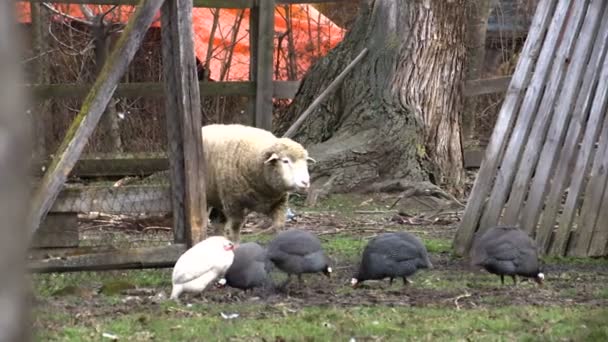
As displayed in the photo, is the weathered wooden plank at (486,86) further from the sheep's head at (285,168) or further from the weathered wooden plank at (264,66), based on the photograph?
the sheep's head at (285,168)

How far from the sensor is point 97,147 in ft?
26.6

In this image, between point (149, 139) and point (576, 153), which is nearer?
point (576, 153)

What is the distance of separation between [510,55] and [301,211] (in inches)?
348

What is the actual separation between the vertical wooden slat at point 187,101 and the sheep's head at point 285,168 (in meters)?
2.23

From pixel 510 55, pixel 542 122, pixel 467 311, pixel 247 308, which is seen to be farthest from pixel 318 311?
pixel 510 55

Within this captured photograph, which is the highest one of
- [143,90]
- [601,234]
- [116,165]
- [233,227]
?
[143,90]

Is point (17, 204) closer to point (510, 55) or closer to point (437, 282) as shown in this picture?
point (437, 282)

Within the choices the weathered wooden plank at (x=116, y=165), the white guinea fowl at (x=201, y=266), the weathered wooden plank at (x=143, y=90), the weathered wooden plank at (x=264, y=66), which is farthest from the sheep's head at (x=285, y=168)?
the weathered wooden plank at (x=264, y=66)

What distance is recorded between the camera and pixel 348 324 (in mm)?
4613

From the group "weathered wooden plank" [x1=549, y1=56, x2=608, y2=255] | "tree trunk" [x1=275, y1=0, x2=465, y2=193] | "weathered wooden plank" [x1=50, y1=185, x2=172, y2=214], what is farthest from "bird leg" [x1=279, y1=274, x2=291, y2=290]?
"tree trunk" [x1=275, y1=0, x2=465, y2=193]

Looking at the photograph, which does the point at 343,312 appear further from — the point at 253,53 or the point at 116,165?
the point at 253,53

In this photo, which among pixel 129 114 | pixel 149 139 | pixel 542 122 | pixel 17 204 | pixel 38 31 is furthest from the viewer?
pixel 38 31

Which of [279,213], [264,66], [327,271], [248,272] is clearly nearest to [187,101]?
[248,272]

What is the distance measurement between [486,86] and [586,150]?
6.38 meters
